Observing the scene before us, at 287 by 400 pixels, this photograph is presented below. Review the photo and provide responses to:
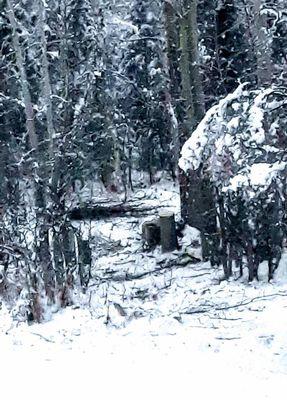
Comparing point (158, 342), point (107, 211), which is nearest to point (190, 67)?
point (107, 211)

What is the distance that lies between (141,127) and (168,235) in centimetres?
1045

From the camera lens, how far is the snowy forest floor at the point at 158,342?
556 cm

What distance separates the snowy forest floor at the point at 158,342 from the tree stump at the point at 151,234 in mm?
1810

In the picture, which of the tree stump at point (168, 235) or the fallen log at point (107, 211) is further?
the fallen log at point (107, 211)

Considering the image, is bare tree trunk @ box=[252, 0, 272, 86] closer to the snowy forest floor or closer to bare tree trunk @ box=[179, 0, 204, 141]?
bare tree trunk @ box=[179, 0, 204, 141]

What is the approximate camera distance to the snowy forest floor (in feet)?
18.2

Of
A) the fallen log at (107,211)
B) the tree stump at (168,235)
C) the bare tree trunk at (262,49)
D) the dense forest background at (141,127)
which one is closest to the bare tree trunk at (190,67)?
the dense forest background at (141,127)

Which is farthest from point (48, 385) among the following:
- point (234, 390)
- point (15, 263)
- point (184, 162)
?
point (184, 162)

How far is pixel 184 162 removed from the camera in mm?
8672

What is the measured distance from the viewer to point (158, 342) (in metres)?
6.54

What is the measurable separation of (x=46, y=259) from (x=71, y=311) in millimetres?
839

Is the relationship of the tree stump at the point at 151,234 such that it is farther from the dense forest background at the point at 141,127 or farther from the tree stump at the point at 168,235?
the dense forest background at the point at 141,127

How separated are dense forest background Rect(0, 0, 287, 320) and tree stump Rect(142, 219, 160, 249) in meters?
0.58

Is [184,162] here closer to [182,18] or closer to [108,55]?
[182,18]
